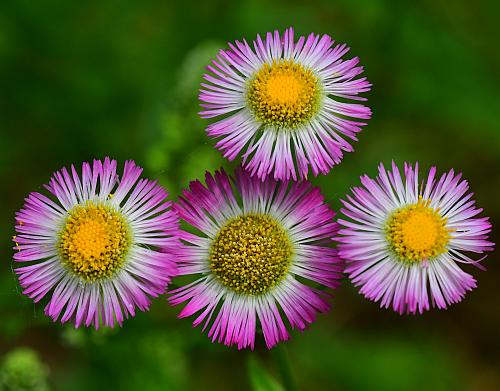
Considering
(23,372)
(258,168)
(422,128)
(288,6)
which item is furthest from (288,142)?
(288,6)

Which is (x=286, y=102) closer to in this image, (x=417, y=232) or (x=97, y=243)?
(x=417, y=232)

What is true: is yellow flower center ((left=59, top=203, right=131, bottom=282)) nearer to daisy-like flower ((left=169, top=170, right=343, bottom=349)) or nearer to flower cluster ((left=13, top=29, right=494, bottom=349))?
flower cluster ((left=13, top=29, right=494, bottom=349))

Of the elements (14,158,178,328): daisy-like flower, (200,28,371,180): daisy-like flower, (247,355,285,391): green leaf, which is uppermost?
(200,28,371,180): daisy-like flower

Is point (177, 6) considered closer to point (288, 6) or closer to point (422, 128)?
point (288, 6)

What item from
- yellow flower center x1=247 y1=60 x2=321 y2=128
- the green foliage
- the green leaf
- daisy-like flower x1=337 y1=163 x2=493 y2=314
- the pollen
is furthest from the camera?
the green foliage

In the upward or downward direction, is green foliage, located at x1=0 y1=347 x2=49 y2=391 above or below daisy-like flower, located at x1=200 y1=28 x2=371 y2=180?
below

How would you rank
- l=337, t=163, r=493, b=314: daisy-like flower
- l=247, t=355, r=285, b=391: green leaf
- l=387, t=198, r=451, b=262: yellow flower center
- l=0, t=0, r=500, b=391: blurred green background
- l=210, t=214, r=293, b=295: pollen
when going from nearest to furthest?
l=337, t=163, r=493, b=314: daisy-like flower, l=387, t=198, r=451, b=262: yellow flower center, l=210, t=214, r=293, b=295: pollen, l=247, t=355, r=285, b=391: green leaf, l=0, t=0, r=500, b=391: blurred green background

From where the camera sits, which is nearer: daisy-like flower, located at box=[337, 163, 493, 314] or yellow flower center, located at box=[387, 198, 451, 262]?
daisy-like flower, located at box=[337, 163, 493, 314]

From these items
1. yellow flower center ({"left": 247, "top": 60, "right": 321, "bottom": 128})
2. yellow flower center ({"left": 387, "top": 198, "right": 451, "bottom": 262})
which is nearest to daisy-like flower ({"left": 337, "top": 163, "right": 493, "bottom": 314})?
yellow flower center ({"left": 387, "top": 198, "right": 451, "bottom": 262})
